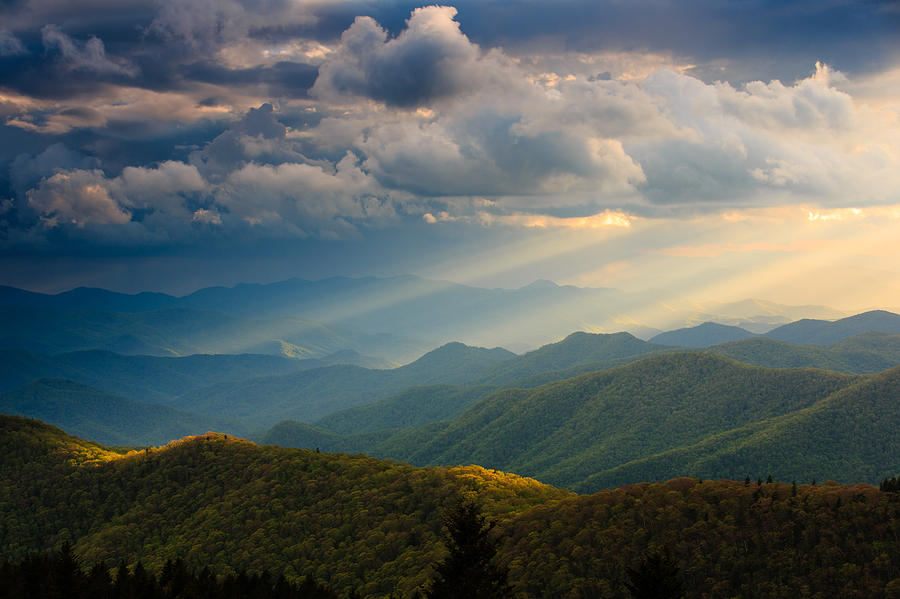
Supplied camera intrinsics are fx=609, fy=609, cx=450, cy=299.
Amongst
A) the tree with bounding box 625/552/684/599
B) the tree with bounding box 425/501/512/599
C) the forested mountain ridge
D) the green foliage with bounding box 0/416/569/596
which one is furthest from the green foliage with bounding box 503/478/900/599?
the tree with bounding box 425/501/512/599

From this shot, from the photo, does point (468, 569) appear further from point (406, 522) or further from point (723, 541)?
point (406, 522)

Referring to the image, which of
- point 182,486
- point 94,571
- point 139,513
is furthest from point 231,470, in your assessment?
point 94,571

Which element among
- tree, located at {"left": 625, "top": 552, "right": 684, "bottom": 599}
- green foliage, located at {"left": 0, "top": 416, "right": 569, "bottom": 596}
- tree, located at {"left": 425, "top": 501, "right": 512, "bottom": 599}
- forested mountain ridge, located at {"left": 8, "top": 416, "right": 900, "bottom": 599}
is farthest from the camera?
green foliage, located at {"left": 0, "top": 416, "right": 569, "bottom": 596}

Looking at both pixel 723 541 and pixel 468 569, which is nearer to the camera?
pixel 468 569

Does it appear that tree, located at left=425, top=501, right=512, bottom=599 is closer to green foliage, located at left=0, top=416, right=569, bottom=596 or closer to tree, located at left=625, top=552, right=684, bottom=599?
tree, located at left=625, top=552, right=684, bottom=599

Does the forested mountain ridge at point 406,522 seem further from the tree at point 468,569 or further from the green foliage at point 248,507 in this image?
the tree at point 468,569

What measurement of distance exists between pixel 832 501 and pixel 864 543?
9.11 metres

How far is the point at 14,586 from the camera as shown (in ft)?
203

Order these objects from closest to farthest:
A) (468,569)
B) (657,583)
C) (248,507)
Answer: (657,583) < (468,569) < (248,507)

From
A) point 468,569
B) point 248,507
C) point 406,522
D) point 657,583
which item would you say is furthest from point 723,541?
point 248,507

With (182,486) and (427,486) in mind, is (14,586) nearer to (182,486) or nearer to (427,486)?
(427,486)

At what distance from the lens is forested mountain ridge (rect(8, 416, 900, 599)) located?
8819 centimetres

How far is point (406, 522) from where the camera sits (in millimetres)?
137375

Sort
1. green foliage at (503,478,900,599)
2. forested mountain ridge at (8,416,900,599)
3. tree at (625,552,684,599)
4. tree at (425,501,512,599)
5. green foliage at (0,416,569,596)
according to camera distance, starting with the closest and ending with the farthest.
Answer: tree at (625,552,684,599) < tree at (425,501,512,599) < green foliage at (503,478,900,599) < forested mountain ridge at (8,416,900,599) < green foliage at (0,416,569,596)
